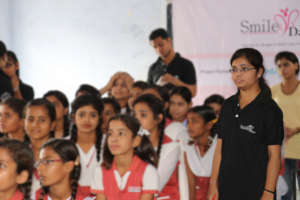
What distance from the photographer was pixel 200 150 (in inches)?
138

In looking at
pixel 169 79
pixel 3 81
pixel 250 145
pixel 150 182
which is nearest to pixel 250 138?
pixel 250 145

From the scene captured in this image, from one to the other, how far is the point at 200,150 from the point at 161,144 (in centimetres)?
44

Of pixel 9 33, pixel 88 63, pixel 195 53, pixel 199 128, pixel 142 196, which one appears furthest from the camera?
pixel 9 33

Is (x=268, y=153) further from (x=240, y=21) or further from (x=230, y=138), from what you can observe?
(x=240, y=21)

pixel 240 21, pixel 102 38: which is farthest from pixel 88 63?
pixel 240 21

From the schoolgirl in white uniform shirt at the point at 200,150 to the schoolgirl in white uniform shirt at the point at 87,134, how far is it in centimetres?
71

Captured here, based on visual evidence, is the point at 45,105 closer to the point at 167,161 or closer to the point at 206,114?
the point at 167,161

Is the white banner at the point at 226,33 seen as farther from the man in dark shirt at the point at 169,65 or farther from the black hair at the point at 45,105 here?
the black hair at the point at 45,105

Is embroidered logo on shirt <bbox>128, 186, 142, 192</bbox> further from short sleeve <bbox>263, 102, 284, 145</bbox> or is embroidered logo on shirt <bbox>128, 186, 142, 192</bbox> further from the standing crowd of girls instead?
short sleeve <bbox>263, 102, 284, 145</bbox>

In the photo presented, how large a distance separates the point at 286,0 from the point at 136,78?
6.91 feet

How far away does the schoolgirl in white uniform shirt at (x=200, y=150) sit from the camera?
11.0 feet

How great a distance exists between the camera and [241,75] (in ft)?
7.79

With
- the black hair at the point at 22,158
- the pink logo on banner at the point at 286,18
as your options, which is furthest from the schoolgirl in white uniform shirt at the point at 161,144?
the pink logo on banner at the point at 286,18

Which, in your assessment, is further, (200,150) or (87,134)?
(200,150)
